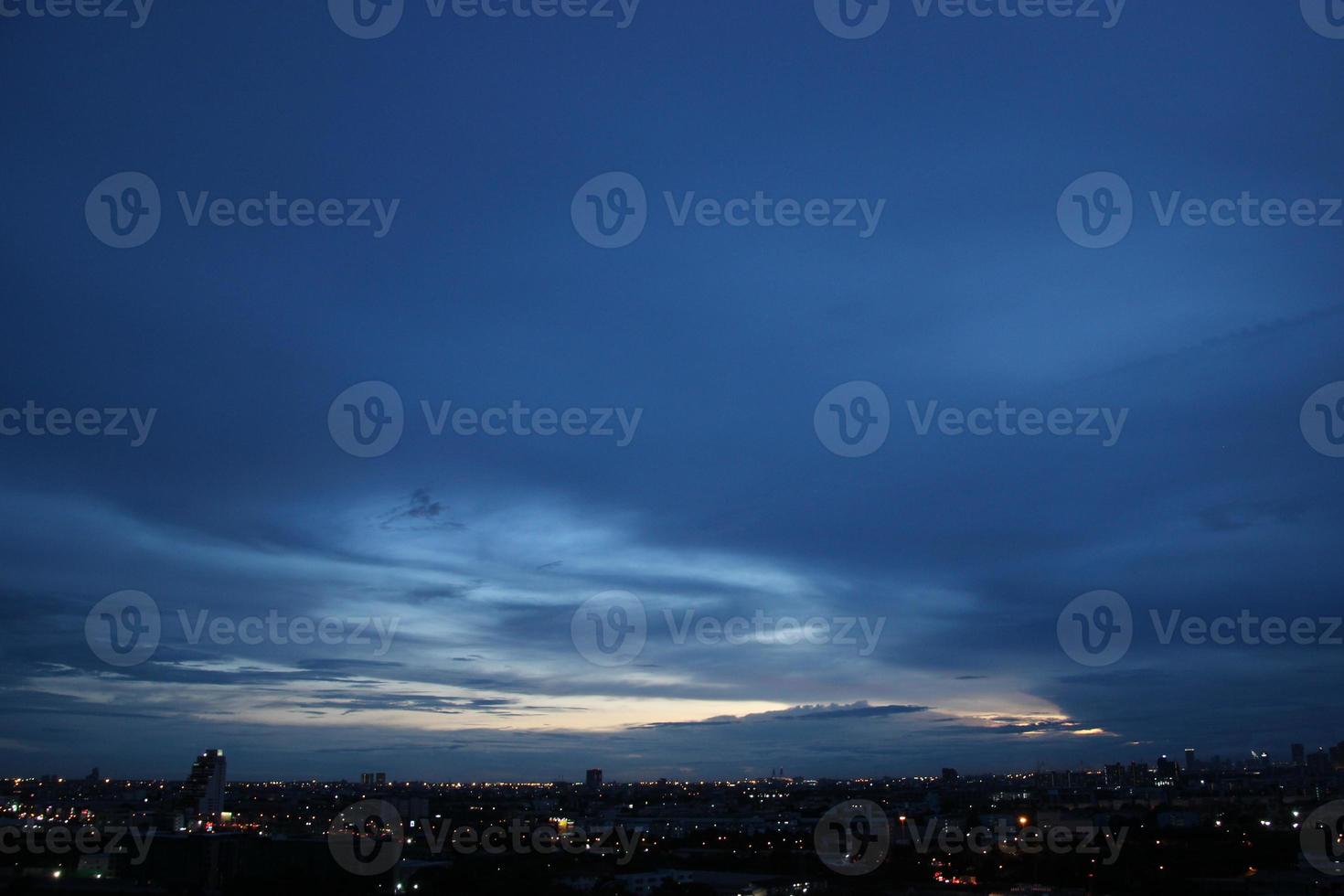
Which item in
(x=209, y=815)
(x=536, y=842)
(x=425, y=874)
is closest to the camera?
(x=425, y=874)

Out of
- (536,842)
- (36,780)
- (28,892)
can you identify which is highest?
(28,892)

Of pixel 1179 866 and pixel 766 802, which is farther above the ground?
pixel 1179 866

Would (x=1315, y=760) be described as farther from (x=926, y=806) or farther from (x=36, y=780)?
(x=36, y=780)

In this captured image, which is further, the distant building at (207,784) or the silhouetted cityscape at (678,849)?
the distant building at (207,784)

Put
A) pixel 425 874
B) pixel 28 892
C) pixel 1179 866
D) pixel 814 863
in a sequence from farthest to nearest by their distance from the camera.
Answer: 1. pixel 814 863
2. pixel 1179 866
3. pixel 425 874
4. pixel 28 892

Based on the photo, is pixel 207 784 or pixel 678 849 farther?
pixel 207 784

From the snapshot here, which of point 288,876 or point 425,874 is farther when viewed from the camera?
point 425,874

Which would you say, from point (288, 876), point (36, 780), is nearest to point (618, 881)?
point (288, 876)

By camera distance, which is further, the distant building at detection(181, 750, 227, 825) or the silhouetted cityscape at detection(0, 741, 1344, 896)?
the distant building at detection(181, 750, 227, 825)
